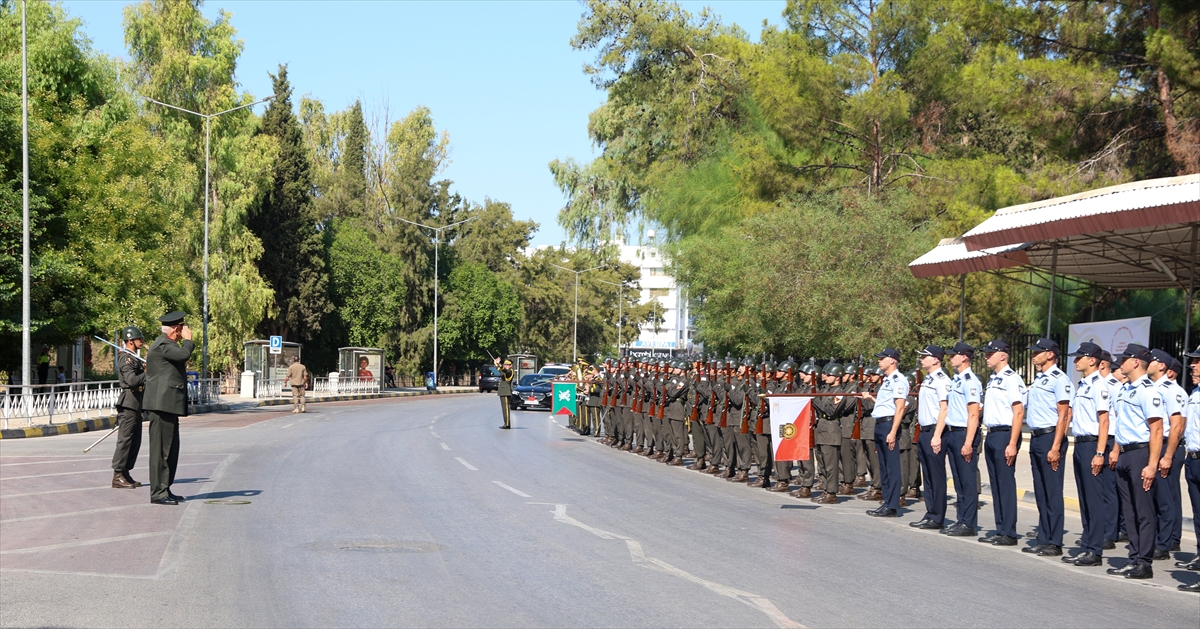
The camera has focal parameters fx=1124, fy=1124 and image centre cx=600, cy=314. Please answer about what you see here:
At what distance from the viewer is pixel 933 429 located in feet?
41.4

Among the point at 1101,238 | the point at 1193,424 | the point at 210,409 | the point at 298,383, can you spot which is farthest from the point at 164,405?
the point at 210,409

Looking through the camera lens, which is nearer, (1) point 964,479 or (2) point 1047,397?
(2) point 1047,397

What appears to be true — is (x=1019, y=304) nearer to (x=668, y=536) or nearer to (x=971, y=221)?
(x=971, y=221)

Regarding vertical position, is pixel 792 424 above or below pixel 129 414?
below

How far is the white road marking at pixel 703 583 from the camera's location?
7480 mm

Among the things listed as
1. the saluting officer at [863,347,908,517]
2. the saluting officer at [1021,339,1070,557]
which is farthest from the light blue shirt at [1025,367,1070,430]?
the saluting officer at [863,347,908,517]

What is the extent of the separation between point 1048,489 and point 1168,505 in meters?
1.05

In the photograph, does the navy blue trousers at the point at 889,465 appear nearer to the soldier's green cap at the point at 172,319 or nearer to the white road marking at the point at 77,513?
the soldier's green cap at the point at 172,319

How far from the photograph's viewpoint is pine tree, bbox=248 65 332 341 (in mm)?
58844

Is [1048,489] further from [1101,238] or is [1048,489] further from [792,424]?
[1101,238]

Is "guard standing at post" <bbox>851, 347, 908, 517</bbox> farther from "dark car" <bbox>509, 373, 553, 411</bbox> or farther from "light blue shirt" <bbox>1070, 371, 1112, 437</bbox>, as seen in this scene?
"dark car" <bbox>509, 373, 553, 411</bbox>

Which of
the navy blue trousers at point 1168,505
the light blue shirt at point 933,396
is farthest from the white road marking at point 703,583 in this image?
the navy blue trousers at point 1168,505

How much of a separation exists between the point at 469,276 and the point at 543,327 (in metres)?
17.3

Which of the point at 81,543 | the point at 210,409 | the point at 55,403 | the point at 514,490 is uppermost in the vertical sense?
the point at 55,403
